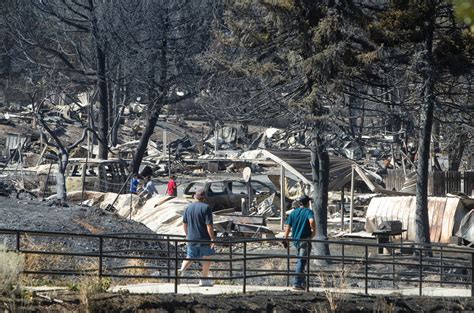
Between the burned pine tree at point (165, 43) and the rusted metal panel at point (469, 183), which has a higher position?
the burned pine tree at point (165, 43)

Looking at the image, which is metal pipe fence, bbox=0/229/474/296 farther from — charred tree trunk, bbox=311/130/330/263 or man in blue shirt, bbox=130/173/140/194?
man in blue shirt, bbox=130/173/140/194

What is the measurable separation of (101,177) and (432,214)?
13249 millimetres

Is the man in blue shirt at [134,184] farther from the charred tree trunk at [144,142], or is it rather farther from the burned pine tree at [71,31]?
the burned pine tree at [71,31]

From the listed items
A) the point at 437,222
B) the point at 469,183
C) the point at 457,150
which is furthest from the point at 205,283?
the point at 457,150

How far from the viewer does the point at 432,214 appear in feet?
99.1

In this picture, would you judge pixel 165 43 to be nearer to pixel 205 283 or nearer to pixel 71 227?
pixel 71 227

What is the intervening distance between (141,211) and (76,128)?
4160 cm

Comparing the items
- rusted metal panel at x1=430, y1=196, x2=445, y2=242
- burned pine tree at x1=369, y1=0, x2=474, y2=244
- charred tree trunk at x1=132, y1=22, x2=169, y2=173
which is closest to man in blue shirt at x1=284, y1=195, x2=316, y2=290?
burned pine tree at x1=369, y1=0, x2=474, y2=244

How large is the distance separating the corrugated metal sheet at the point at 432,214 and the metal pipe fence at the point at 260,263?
3263mm

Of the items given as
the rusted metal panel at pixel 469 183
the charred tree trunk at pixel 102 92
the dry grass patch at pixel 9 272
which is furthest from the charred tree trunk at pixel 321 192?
the charred tree trunk at pixel 102 92

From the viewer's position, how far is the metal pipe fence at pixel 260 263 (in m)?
14.0

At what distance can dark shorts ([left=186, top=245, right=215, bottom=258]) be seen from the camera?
48.1ft

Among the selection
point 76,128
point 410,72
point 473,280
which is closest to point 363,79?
point 410,72

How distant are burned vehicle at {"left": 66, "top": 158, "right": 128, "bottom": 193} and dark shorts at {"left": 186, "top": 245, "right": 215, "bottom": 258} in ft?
71.7
